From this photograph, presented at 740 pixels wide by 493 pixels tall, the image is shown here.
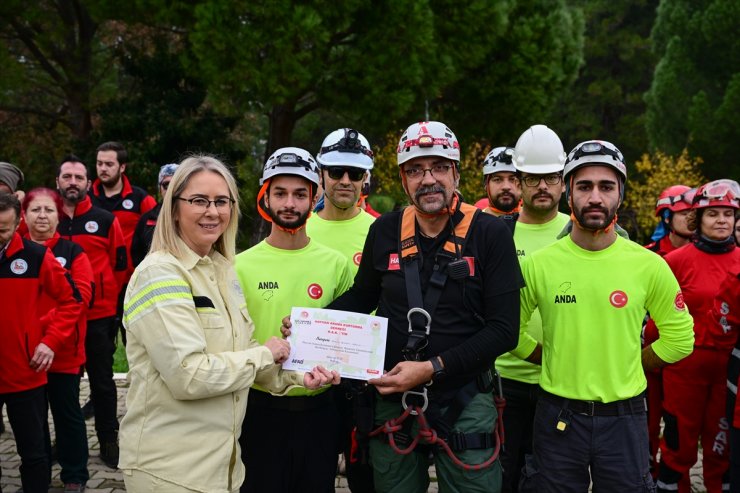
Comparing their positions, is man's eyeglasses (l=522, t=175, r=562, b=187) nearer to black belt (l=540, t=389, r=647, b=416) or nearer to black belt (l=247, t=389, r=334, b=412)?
black belt (l=540, t=389, r=647, b=416)

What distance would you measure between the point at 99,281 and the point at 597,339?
15.9ft

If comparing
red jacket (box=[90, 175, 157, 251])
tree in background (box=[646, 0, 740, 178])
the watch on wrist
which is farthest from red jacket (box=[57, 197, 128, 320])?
tree in background (box=[646, 0, 740, 178])

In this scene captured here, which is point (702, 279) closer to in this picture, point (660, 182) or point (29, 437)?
point (29, 437)

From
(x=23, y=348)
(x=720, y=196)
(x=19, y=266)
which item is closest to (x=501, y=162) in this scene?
(x=720, y=196)

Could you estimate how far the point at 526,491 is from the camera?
3803mm

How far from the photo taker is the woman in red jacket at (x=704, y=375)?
5312mm

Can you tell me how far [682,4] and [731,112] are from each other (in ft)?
16.6

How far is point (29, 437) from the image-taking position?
4.96 m

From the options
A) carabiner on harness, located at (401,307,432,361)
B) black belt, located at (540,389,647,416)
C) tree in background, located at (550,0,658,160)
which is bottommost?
black belt, located at (540,389,647,416)

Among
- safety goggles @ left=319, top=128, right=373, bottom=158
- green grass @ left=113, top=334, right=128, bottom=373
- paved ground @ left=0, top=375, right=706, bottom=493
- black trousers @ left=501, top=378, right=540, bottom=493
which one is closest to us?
black trousers @ left=501, top=378, right=540, bottom=493

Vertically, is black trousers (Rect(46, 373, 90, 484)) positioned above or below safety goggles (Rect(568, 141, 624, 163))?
below

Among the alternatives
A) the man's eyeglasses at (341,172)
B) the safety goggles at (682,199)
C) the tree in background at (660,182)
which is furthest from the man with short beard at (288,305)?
the tree in background at (660,182)

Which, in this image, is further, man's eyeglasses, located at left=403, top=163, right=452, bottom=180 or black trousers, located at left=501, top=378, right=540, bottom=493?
black trousers, located at left=501, top=378, right=540, bottom=493

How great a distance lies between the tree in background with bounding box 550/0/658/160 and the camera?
33000mm
